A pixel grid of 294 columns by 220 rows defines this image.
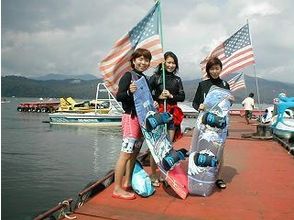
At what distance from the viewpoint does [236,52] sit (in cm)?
1404

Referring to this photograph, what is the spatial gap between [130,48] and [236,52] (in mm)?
8942

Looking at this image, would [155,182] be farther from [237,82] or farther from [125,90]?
[237,82]

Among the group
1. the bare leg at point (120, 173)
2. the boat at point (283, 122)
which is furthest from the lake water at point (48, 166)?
the boat at point (283, 122)

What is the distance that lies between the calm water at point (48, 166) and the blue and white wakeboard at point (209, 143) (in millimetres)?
5156

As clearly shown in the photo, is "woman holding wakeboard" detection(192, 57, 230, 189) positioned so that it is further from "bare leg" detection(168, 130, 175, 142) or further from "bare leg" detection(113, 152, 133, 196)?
A: "bare leg" detection(113, 152, 133, 196)

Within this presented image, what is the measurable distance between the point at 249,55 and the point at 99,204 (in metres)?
10.9

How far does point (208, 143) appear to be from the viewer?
5.41 m

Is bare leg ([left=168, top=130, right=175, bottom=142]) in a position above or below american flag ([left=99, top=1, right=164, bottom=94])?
below

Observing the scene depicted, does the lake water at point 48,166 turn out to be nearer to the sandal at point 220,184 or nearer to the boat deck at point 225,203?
the boat deck at point 225,203

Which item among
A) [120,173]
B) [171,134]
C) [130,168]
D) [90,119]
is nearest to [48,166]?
[171,134]

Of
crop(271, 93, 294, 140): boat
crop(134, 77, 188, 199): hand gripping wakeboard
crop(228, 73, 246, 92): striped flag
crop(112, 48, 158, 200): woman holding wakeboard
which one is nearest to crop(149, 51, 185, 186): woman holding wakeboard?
crop(134, 77, 188, 199): hand gripping wakeboard

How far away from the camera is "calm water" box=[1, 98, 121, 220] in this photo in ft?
34.0

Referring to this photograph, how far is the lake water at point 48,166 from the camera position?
10320 mm

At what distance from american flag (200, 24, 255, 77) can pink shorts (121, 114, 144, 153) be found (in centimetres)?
803
